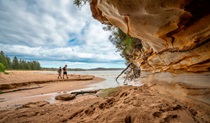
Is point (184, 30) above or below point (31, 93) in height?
above

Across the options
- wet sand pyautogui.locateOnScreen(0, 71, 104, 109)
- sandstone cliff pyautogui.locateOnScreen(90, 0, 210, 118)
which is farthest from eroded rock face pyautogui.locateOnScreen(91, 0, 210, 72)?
wet sand pyautogui.locateOnScreen(0, 71, 104, 109)

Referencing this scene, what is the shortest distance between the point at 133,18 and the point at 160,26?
670 millimetres

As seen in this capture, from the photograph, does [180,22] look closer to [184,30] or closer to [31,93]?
[184,30]

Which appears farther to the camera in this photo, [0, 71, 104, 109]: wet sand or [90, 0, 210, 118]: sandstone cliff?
[0, 71, 104, 109]: wet sand

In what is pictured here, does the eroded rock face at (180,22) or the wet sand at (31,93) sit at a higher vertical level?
the eroded rock face at (180,22)

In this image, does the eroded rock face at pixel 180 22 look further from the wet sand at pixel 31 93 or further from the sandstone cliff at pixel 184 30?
the wet sand at pixel 31 93

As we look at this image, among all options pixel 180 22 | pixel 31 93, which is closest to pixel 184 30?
pixel 180 22

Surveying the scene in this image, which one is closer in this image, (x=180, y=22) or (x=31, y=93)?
(x=180, y=22)

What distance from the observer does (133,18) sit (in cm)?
323

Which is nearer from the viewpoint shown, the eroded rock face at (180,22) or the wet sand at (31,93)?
the eroded rock face at (180,22)

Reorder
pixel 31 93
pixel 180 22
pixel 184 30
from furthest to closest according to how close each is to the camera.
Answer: pixel 31 93 < pixel 184 30 < pixel 180 22

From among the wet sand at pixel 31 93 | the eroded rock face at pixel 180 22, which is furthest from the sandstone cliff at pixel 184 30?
the wet sand at pixel 31 93

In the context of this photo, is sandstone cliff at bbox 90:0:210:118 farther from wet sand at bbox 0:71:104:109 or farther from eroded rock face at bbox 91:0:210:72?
wet sand at bbox 0:71:104:109

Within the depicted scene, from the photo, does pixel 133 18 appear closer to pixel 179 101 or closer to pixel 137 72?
pixel 179 101
